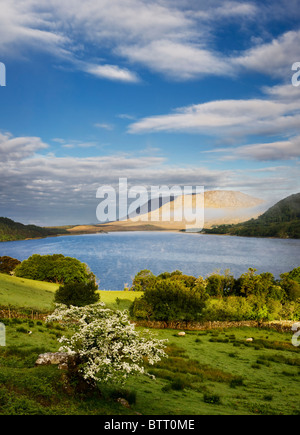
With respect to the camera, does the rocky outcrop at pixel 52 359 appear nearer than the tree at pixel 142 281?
Yes

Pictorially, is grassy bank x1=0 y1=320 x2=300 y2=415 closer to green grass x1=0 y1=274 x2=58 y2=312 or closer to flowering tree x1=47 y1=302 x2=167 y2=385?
flowering tree x1=47 y1=302 x2=167 y2=385

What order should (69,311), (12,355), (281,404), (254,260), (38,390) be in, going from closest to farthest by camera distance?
(38,390)
(69,311)
(281,404)
(12,355)
(254,260)

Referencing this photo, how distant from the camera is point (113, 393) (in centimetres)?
1402

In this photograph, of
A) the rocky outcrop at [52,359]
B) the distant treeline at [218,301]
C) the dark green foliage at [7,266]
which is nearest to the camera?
the rocky outcrop at [52,359]

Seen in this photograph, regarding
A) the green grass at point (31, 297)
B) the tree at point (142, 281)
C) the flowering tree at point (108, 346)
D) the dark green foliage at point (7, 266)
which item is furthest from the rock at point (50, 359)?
the dark green foliage at point (7, 266)

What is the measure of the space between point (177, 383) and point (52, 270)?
8072cm

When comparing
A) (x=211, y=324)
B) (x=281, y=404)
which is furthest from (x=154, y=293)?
(x=281, y=404)

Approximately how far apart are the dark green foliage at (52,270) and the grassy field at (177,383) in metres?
57.6

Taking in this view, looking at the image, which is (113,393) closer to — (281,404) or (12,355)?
(12,355)

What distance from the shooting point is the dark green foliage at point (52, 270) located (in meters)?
90.0

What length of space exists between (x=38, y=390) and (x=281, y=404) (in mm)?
13928

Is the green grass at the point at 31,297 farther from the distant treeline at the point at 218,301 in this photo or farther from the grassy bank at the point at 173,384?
A: the grassy bank at the point at 173,384

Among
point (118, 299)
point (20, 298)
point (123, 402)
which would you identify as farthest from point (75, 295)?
point (123, 402)

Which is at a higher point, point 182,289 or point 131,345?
point 131,345
